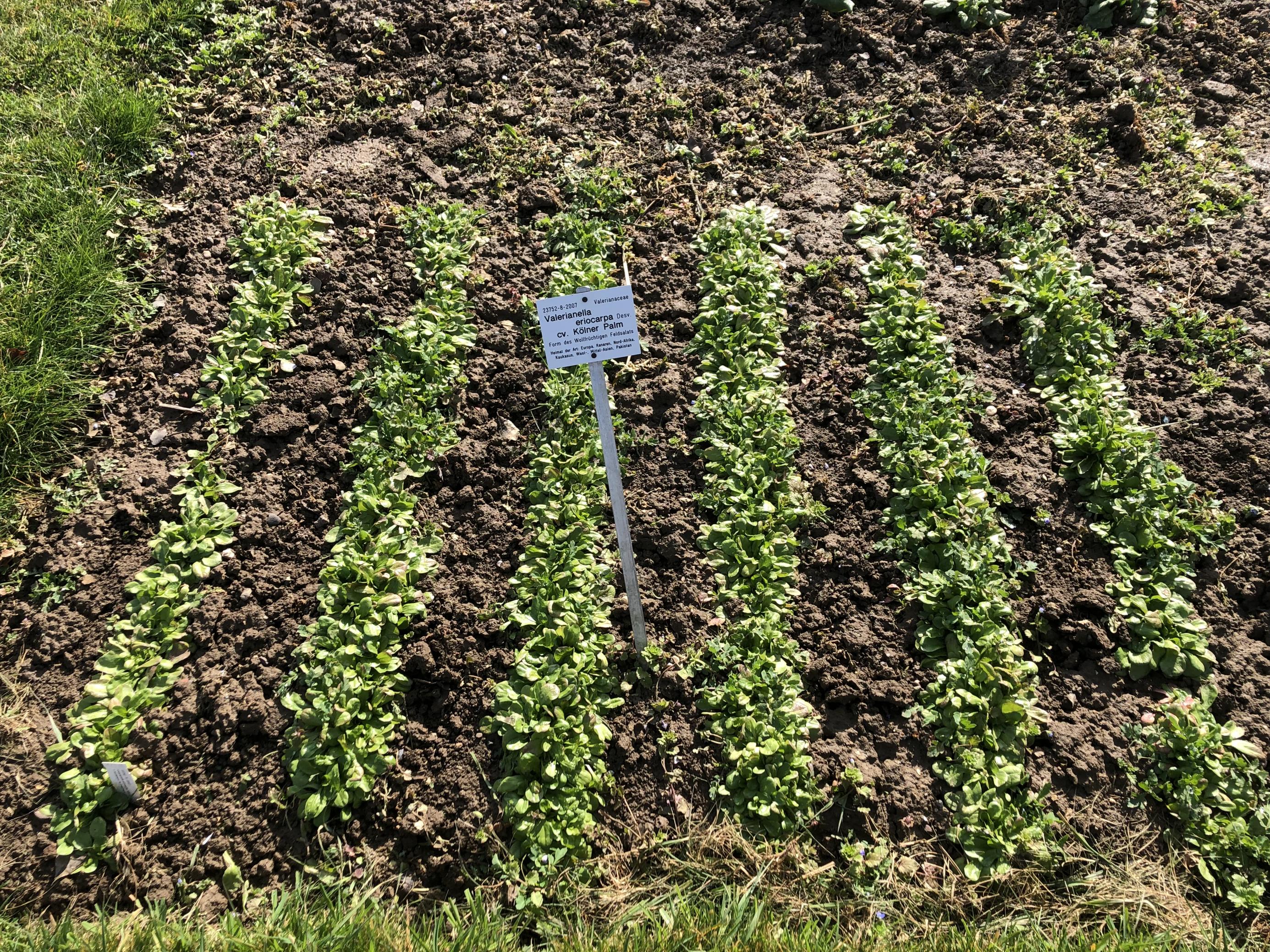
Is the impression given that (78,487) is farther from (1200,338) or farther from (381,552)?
(1200,338)

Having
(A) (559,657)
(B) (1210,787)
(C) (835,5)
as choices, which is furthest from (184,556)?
(C) (835,5)

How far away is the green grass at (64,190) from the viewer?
390 cm

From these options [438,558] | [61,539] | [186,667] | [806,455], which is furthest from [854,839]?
[61,539]

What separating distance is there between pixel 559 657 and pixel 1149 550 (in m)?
2.57

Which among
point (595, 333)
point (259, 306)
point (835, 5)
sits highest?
point (835, 5)

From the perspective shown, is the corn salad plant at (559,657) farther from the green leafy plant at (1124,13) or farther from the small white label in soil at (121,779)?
the green leafy plant at (1124,13)

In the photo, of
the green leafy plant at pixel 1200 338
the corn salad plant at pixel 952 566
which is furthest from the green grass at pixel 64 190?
the green leafy plant at pixel 1200 338

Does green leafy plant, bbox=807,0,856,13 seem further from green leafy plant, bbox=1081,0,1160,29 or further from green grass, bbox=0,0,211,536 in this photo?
green grass, bbox=0,0,211,536

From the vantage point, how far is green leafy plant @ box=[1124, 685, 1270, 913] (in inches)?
107

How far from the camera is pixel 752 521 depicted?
11.6ft

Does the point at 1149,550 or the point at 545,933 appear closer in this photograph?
the point at 545,933

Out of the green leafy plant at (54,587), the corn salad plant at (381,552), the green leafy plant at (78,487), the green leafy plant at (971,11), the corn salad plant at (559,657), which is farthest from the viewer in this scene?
the green leafy plant at (971,11)

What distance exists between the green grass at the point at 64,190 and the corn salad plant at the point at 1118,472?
481 cm

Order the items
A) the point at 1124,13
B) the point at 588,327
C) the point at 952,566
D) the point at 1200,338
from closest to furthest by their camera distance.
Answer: the point at 588,327, the point at 952,566, the point at 1200,338, the point at 1124,13
